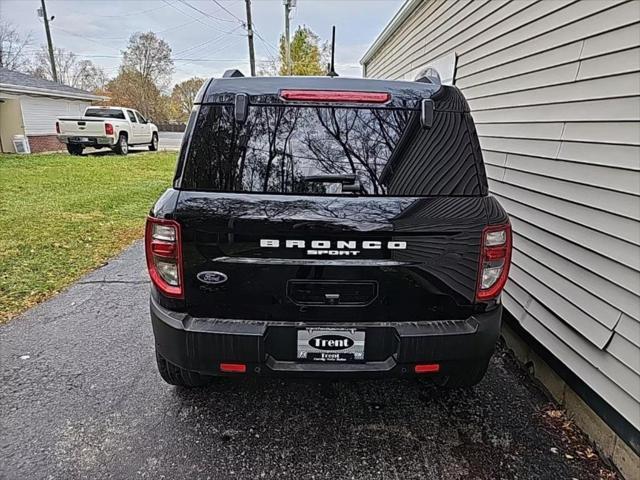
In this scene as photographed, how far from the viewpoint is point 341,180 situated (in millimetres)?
1982

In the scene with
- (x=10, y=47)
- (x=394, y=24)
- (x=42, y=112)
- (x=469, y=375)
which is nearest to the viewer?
(x=469, y=375)

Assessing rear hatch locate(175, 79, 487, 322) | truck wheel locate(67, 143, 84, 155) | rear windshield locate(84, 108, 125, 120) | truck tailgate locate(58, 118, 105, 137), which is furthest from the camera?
rear windshield locate(84, 108, 125, 120)

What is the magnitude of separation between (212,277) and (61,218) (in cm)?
676

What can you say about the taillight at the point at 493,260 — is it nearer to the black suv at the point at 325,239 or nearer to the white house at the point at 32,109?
the black suv at the point at 325,239

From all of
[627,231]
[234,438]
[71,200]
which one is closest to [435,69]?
[627,231]

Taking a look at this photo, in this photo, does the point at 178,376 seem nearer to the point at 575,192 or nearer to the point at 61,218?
the point at 575,192

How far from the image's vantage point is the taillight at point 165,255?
193 centimetres

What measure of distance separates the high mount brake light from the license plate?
42.2 inches

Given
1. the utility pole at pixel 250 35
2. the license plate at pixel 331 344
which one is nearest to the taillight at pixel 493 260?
the license plate at pixel 331 344

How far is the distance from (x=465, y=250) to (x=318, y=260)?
665 mm

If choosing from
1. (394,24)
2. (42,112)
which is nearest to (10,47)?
(42,112)

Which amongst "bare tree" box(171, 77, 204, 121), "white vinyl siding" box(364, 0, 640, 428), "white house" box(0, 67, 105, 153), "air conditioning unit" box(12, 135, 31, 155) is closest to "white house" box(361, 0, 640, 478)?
"white vinyl siding" box(364, 0, 640, 428)

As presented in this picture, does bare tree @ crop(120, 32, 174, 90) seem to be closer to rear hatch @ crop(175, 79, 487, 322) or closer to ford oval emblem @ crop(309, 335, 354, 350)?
rear hatch @ crop(175, 79, 487, 322)

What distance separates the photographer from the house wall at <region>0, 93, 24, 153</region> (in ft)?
57.3
